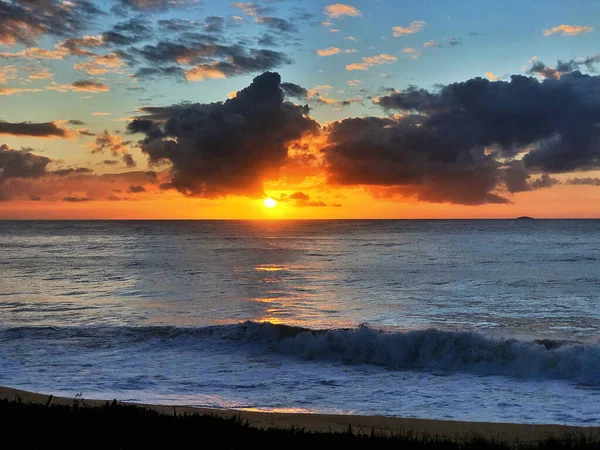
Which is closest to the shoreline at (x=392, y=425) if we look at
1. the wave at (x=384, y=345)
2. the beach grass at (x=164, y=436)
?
the beach grass at (x=164, y=436)

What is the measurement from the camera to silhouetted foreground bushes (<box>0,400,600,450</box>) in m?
7.07

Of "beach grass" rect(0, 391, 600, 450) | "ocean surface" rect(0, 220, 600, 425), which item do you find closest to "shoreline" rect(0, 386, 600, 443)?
"ocean surface" rect(0, 220, 600, 425)

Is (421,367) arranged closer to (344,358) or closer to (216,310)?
(344,358)

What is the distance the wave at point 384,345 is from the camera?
16.9 m

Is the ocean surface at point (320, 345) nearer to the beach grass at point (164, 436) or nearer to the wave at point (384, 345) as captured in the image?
the wave at point (384, 345)

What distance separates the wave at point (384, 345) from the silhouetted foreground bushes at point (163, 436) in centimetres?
972

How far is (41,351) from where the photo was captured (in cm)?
1886

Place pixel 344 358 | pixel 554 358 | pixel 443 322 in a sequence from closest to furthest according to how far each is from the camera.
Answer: pixel 554 358
pixel 344 358
pixel 443 322

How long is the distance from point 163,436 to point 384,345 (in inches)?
492

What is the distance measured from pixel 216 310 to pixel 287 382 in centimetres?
1482

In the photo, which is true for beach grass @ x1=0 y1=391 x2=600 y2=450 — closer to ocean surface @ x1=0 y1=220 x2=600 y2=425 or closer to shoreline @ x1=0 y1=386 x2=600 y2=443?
shoreline @ x1=0 y1=386 x2=600 y2=443

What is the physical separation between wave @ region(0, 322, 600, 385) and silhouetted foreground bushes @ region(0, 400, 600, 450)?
31.9ft

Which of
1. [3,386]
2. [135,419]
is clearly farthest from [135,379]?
[135,419]

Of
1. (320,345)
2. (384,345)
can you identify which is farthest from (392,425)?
(320,345)
